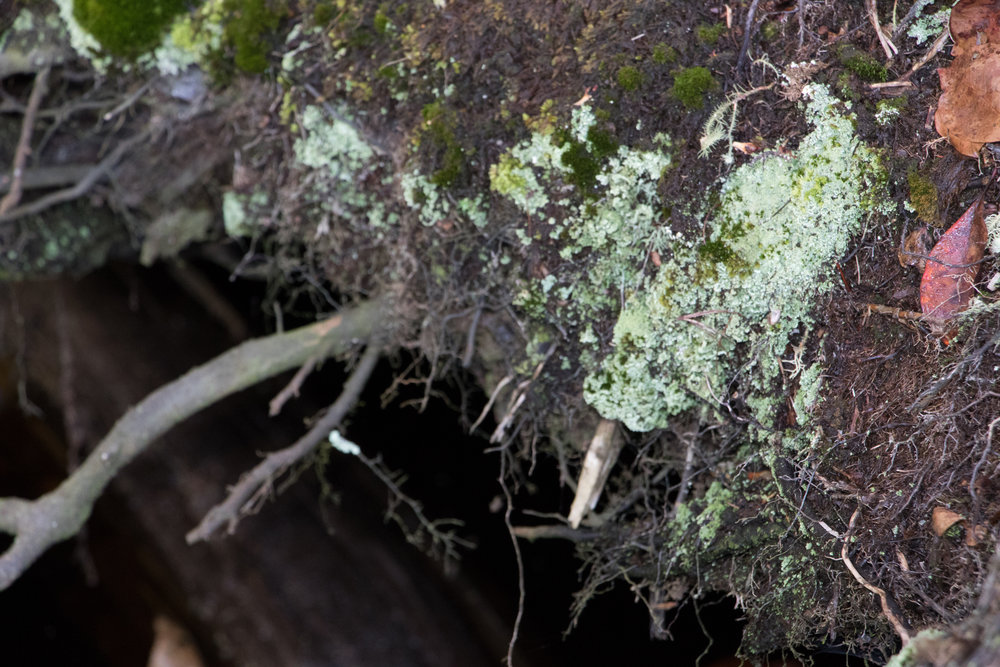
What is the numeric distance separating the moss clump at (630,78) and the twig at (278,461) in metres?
1.15

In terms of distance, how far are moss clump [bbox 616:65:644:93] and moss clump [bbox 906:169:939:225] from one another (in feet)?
2.13

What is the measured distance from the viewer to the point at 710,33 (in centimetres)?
166

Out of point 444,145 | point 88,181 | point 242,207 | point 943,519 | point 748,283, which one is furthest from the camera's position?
point 88,181

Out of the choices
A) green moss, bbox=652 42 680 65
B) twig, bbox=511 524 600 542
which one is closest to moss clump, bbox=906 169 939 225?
green moss, bbox=652 42 680 65

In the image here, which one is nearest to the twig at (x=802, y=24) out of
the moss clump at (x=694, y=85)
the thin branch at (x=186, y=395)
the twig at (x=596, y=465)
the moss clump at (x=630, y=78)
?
the moss clump at (x=694, y=85)

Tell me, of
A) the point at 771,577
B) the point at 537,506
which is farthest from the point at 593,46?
the point at 537,506

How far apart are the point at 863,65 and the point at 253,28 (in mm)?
1684

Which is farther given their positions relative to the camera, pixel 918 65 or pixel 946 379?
pixel 918 65

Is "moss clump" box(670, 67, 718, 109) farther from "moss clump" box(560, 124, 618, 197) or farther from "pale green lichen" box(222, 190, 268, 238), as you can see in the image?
"pale green lichen" box(222, 190, 268, 238)

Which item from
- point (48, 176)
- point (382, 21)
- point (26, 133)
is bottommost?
point (382, 21)

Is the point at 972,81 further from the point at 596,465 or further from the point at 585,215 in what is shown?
the point at 596,465

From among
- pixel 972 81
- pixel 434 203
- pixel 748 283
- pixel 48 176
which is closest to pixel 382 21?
pixel 434 203

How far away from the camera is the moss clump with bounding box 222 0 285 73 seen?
2.07 m

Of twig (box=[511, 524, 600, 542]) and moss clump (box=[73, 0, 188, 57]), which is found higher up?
moss clump (box=[73, 0, 188, 57])
